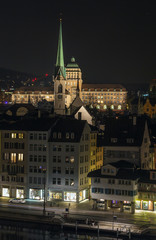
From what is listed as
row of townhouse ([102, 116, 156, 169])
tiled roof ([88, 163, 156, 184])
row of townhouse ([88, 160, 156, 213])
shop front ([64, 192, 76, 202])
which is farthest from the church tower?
row of townhouse ([88, 160, 156, 213])

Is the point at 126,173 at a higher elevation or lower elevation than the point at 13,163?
lower

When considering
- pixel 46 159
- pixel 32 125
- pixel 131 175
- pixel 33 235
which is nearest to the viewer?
pixel 33 235

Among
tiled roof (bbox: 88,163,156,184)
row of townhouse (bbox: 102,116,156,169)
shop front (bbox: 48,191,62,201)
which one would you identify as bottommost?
shop front (bbox: 48,191,62,201)

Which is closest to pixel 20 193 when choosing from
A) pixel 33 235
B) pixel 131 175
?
pixel 33 235

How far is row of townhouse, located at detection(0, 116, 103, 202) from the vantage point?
3007 inches

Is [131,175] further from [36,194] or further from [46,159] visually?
[36,194]

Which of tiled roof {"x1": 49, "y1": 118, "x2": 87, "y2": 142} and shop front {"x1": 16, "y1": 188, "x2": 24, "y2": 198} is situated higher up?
tiled roof {"x1": 49, "y1": 118, "x2": 87, "y2": 142}

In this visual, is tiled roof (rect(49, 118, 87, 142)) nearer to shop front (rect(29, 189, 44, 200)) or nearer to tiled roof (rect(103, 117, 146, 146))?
tiled roof (rect(103, 117, 146, 146))

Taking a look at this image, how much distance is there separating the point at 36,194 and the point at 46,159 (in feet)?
19.6

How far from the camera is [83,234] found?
206ft

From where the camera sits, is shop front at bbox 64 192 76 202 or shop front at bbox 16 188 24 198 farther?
shop front at bbox 16 188 24 198

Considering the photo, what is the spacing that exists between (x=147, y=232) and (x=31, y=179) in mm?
25206

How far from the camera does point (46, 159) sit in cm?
7781

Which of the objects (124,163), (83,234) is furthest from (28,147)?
(83,234)
